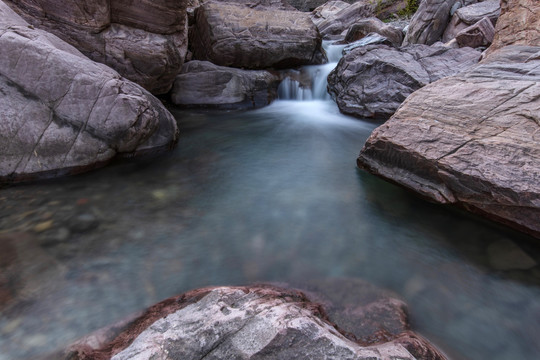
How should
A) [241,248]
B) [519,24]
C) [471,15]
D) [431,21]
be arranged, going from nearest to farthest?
1. [241,248]
2. [519,24]
3. [471,15]
4. [431,21]

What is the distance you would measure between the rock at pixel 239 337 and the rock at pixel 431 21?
14176 millimetres

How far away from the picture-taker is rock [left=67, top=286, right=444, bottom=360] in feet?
5.99

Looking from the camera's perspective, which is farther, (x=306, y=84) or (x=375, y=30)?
(x=375, y=30)

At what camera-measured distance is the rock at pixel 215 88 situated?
8695mm

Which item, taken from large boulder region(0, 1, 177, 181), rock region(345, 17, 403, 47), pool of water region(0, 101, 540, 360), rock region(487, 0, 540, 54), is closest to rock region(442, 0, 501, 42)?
rock region(345, 17, 403, 47)

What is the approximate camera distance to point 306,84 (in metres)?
10.4

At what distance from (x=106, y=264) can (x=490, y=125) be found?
4.64 m

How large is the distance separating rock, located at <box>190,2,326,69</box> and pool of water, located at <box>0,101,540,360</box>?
5.79 meters

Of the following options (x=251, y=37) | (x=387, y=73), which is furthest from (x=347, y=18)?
(x=387, y=73)

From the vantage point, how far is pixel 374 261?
130 inches

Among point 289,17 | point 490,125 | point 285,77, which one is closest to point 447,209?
point 490,125

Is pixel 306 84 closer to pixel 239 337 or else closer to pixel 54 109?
pixel 54 109

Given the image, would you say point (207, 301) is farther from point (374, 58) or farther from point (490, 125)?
point (374, 58)

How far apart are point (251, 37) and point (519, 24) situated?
7.12 m
